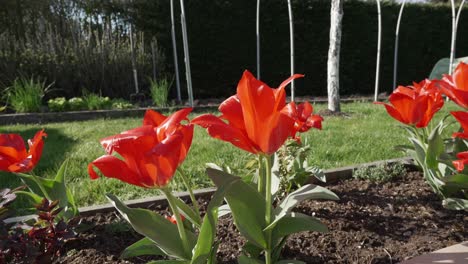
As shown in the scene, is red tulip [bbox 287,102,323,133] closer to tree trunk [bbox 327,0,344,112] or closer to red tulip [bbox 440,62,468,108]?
red tulip [bbox 440,62,468,108]

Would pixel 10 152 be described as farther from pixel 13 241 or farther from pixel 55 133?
pixel 55 133

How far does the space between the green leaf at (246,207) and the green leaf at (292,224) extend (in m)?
0.04

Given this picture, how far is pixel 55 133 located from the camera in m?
4.43

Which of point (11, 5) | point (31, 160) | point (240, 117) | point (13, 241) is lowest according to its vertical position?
point (13, 241)

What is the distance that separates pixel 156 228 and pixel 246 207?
0.23 m

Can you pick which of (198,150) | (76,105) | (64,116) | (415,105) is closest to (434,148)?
(415,105)

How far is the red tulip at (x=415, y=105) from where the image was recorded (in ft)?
5.01

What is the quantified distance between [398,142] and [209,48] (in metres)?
5.70

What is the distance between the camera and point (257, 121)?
0.91 meters

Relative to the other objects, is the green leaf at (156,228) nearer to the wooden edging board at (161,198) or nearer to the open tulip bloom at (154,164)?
the open tulip bloom at (154,164)

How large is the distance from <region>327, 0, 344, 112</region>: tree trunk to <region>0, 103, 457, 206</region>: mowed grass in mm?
419

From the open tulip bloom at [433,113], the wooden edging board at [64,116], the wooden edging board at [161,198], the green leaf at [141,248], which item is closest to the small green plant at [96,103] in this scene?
the wooden edging board at [64,116]

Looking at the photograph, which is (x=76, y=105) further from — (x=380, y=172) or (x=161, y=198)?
(x=380, y=172)

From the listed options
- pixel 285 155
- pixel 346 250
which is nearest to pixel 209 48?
pixel 285 155
